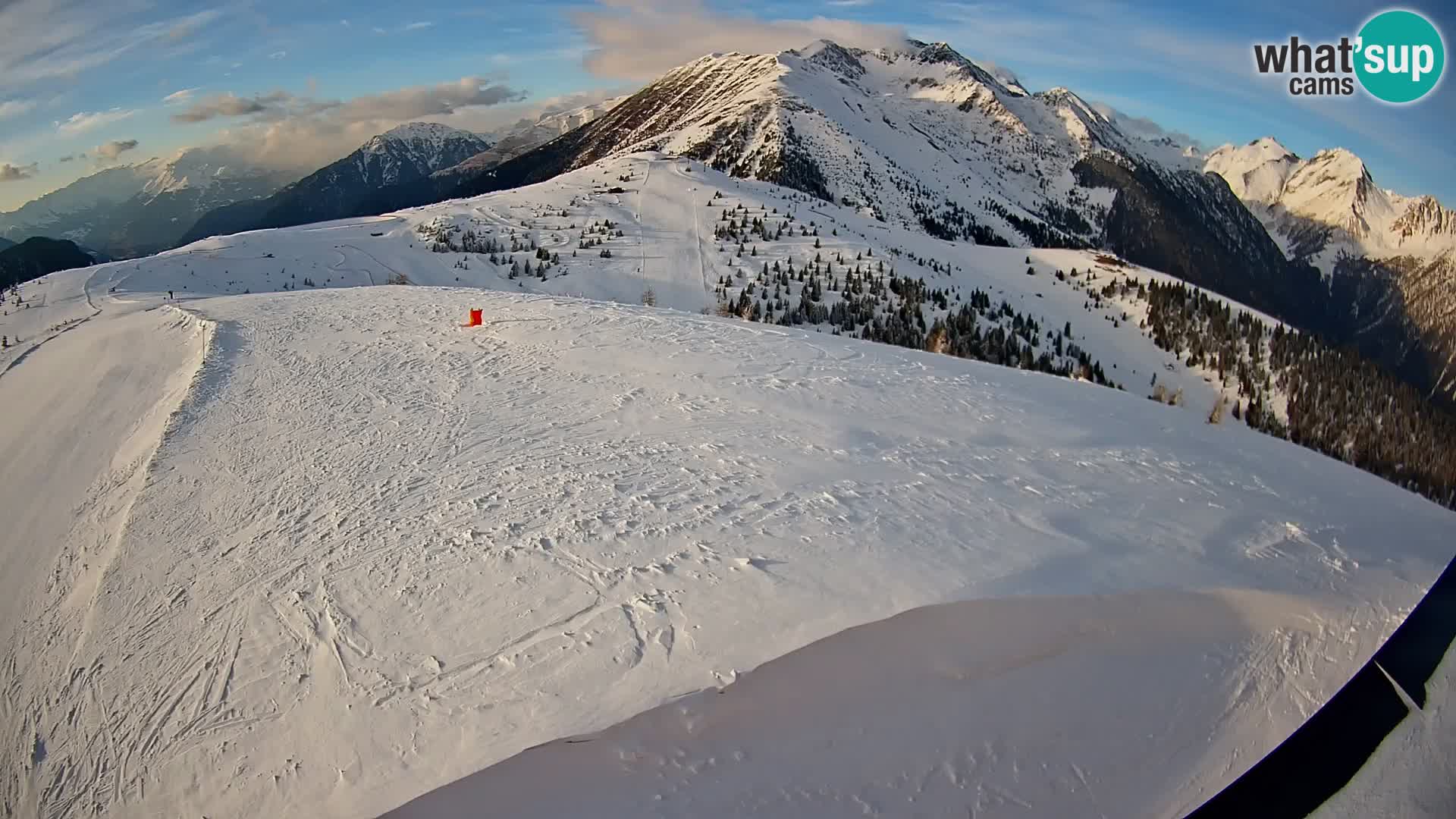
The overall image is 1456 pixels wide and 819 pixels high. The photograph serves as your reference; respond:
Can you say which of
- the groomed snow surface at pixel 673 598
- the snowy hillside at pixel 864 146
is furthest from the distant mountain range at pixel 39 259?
the snowy hillside at pixel 864 146

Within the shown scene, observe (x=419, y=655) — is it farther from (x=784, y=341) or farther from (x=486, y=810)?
(x=784, y=341)

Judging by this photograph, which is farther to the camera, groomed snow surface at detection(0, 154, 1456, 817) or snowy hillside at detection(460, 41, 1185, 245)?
snowy hillside at detection(460, 41, 1185, 245)

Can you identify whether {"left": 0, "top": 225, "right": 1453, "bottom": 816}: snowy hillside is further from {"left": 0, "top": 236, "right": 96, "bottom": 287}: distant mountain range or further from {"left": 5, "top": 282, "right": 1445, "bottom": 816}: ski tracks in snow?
{"left": 0, "top": 236, "right": 96, "bottom": 287}: distant mountain range

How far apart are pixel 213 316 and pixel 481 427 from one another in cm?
899

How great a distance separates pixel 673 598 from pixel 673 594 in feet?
0.15

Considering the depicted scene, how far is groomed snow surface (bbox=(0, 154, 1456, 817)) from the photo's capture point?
4.41 metres

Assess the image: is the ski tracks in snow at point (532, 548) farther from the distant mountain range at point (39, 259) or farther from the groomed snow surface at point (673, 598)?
the distant mountain range at point (39, 259)

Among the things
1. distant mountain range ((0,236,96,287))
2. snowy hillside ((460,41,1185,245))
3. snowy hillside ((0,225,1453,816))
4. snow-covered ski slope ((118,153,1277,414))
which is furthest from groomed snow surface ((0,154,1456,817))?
snowy hillside ((460,41,1185,245))

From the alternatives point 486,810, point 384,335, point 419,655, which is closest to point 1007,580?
point 486,810

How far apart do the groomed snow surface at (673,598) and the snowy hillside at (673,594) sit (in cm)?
3

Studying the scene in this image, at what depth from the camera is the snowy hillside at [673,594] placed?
4422 millimetres

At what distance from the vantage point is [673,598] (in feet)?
17.5

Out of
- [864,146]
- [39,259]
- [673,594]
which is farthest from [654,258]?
[864,146]

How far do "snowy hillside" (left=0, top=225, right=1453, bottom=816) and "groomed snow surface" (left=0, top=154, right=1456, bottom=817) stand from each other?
28 mm
